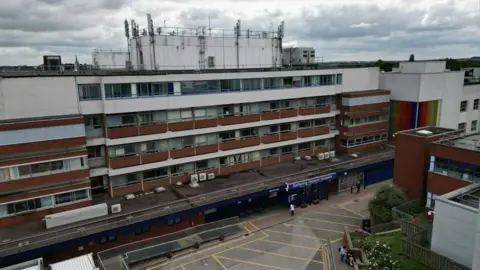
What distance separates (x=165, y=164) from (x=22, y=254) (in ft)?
45.8

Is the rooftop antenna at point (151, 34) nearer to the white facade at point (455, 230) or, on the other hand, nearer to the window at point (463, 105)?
the white facade at point (455, 230)

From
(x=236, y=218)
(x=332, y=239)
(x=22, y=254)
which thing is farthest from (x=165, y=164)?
(x=332, y=239)

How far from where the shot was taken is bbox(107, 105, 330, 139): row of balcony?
32.2 m

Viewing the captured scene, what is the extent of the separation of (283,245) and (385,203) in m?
9.57

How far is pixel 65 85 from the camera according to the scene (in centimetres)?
2933

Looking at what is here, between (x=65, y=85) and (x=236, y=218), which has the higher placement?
(x=65, y=85)

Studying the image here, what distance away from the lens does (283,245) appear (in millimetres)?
29656

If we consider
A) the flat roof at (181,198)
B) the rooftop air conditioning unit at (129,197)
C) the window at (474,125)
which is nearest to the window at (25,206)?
the flat roof at (181,198)

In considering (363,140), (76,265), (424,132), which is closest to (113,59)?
(76,265)

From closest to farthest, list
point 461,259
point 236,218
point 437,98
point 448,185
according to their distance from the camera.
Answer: point 461,259 < point 448,185 < point 236,218 < point 437,98

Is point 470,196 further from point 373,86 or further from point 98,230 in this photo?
point 373,86

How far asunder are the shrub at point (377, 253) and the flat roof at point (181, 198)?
34.8 feet

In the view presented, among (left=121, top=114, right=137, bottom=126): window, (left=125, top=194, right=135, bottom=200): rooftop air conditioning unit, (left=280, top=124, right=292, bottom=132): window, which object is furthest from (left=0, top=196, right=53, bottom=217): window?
(left=280, top=124, right=292, bottom=132): window

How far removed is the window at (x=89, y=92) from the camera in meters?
30.2
